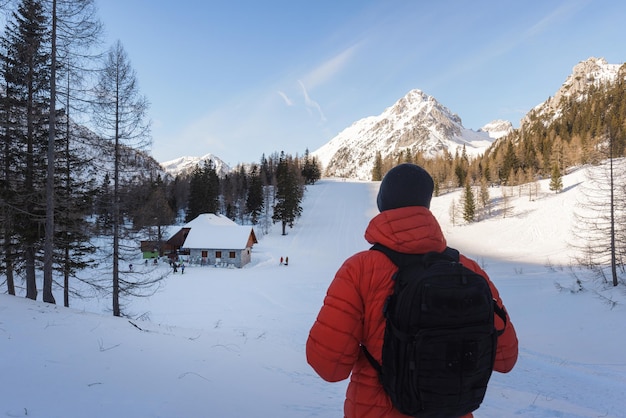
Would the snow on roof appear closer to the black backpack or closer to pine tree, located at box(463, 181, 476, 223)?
the black backpack

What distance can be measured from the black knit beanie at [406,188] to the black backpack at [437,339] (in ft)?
1.49

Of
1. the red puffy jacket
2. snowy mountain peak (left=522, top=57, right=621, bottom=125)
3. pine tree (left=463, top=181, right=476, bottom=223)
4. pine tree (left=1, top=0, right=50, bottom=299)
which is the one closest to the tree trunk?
pine tree (left=1, top=0, right=50, bottom=299)

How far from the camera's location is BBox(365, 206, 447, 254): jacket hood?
174cm

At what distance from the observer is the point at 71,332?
655 centimetres

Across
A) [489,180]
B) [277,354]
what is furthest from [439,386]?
[489,180]

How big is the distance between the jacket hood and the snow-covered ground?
386 centimetres

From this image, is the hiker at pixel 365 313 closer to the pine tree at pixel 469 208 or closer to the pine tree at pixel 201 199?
the pine tree at pixel 201 199

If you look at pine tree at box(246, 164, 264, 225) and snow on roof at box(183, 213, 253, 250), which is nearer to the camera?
snow on roof at box(183, 213, 253, 250)

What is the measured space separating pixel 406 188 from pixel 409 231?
320mm

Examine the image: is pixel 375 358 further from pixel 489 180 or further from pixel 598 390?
pixel 489 180

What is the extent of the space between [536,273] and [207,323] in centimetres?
2627

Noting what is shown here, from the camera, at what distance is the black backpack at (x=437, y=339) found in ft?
4.95

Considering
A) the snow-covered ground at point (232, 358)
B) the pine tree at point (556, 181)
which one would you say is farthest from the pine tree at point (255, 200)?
the pine tree at point (556, 181)

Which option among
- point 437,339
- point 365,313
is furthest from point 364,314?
point 437,339
